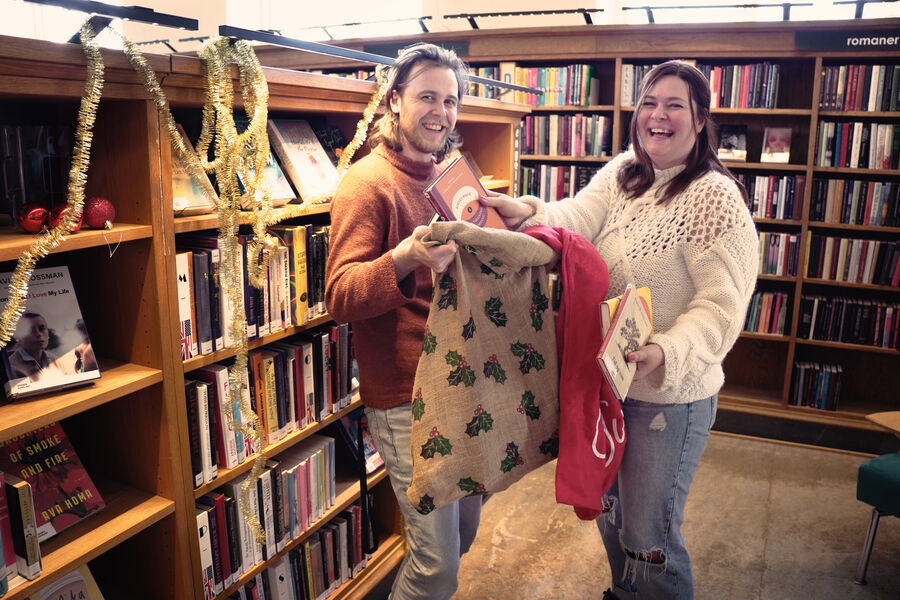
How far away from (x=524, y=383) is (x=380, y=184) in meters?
0.52

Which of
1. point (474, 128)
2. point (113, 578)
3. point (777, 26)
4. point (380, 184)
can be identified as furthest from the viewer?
point (777, 26)

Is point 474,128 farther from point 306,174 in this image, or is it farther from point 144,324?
point 144,324

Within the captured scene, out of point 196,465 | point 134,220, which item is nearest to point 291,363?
point 196,465

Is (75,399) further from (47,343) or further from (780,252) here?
(780,252)

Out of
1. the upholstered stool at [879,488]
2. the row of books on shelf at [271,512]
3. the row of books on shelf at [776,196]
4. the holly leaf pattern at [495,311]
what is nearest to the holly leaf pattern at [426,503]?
the holly leaf pattern at [495,311]

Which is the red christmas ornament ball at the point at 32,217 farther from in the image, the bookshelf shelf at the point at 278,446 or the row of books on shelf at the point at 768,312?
the row of books on shelf at the point at 768,312

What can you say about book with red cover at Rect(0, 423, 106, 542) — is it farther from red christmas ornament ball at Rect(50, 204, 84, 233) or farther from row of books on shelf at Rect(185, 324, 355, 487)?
red christmas ornament ball at Rect(50, 204, 84, 233)

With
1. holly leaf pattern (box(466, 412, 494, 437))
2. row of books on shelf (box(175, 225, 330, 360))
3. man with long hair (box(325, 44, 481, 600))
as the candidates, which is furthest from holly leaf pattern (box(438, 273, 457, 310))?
row of books on shelf (box(175, 225, 330, 360))

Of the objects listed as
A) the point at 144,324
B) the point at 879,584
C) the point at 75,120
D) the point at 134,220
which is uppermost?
the point at 75,120

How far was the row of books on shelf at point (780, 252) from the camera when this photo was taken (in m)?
3.55

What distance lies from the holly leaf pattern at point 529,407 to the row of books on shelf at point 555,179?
260 centimetres

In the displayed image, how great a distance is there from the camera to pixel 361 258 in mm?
1459

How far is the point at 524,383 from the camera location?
1.46 m

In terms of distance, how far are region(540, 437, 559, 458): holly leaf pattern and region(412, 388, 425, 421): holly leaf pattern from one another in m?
0.28
